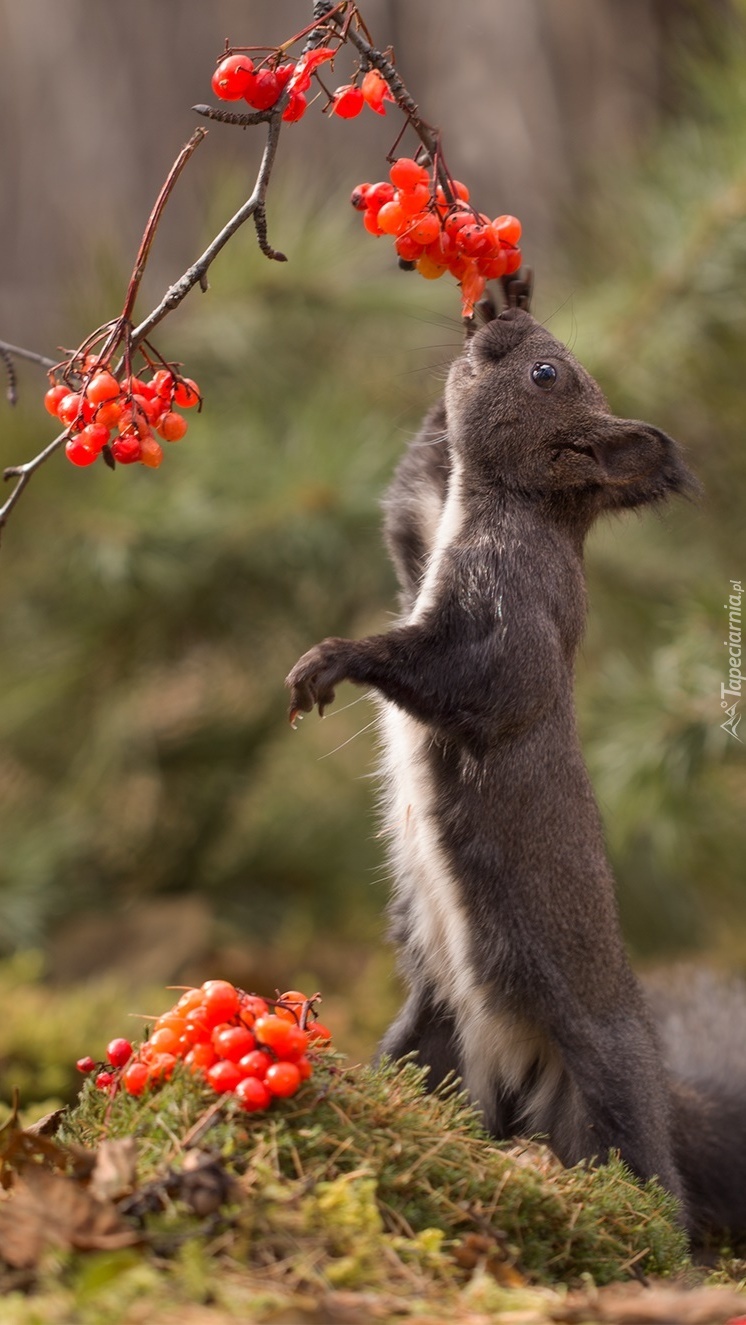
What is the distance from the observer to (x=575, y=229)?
5.55 m

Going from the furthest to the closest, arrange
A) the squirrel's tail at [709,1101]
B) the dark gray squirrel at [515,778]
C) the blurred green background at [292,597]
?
the blurred green background at [292,597] → the squirrel's tail at [709,1101] → the dark gray squirrel at [515,778]

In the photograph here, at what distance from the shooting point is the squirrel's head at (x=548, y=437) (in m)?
2.76

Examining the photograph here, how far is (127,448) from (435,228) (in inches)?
24.4

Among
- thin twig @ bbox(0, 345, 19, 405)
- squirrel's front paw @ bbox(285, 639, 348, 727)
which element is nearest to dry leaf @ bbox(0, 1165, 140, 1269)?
squirrel's front paw @ bbox(285, 639, 348, 727)

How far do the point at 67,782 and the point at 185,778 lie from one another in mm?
464

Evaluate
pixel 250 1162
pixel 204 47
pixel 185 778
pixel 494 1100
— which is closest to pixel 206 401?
A: pixel 185 778

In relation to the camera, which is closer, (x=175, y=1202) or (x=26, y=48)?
(x=175, y=1202)

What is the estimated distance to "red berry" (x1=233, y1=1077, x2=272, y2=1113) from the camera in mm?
1811

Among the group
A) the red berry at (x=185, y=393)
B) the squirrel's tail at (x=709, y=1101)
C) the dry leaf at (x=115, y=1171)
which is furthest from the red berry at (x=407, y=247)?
the squirrel's tail at (x=709, y=1101)

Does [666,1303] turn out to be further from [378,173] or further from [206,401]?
[378,173]

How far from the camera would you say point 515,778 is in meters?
2.57

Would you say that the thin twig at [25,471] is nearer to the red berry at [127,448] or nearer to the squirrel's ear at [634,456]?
the red berry at [127,448]

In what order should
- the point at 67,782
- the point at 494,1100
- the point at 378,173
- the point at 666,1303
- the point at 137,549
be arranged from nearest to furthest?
the point at 666,1303, the point at 494,1100, the point at 137,549, the point at 67,782, the point at 378,173

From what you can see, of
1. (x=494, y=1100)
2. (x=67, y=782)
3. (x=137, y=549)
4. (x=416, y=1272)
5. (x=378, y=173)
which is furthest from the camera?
(x=378, y=173)
